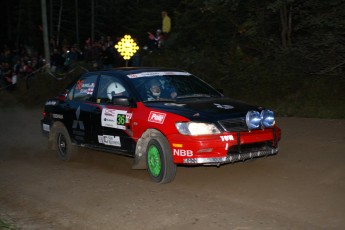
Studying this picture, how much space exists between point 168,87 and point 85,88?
177cm

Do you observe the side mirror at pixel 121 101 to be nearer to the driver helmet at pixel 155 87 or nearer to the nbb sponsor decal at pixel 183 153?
the driver helmet at pixel 155 87

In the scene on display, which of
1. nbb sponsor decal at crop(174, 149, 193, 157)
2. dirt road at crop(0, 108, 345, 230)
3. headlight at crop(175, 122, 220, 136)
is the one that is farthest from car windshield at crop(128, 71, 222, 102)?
dirt road at crop(0, 108, 345, 230)

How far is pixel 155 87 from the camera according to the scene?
7.77 metres

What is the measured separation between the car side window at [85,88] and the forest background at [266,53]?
18.8 feet

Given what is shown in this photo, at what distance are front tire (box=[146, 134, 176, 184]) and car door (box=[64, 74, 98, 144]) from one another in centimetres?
163

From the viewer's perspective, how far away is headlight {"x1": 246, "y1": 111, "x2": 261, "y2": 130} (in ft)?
23.0

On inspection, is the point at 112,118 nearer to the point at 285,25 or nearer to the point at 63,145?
the point at 63,145

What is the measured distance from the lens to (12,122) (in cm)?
1684

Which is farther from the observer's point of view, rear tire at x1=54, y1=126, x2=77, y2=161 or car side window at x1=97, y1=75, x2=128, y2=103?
rear tire at x1=54, y1=126, x2=77, y2=161

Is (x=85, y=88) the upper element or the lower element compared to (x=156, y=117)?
upper

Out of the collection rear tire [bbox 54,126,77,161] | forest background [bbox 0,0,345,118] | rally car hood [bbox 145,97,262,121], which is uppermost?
forest background [bbox 0,0,345,118]

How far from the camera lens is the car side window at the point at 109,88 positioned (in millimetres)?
8055

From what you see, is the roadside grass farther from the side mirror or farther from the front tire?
the side mirror

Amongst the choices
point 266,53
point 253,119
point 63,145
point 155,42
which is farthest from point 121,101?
point 155,42
